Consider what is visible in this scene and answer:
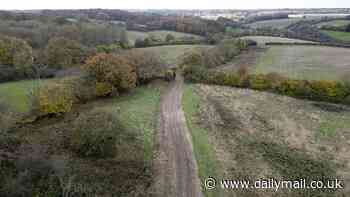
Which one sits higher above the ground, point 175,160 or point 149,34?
point 149,34

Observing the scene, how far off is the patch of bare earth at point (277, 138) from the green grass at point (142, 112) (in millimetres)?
5861

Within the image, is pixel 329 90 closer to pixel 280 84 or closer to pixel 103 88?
pixel 280 84

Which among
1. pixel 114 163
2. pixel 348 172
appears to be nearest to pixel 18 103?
pixel 114 163

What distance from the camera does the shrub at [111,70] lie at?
1323 inches

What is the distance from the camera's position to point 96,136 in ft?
64.1

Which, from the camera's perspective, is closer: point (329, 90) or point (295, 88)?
point (329, 90)

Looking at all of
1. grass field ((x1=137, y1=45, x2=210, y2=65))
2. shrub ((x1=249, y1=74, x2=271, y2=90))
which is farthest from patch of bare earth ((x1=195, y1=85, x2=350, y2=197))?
grass field ((x1=137, y1=45, x2=210, y2=65))

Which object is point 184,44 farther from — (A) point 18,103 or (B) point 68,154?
(B) point 68,154

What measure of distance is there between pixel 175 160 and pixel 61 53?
33.5m

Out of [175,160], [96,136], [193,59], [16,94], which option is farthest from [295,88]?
[16,94]

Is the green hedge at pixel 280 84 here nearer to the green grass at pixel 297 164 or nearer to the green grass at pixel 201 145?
the green grass at pixel 201 145

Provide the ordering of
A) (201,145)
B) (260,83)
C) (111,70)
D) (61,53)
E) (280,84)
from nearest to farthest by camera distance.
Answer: (201,145) < (111,70) < (280,84) < (260,83) < (61,53)

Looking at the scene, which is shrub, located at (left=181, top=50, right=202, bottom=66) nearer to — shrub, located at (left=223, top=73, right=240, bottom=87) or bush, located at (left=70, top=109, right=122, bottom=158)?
shrub, located at (left=223, top=73, right=240, bottom=87)

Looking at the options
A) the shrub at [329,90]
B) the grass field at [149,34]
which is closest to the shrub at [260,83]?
the shrub at [329,90]
